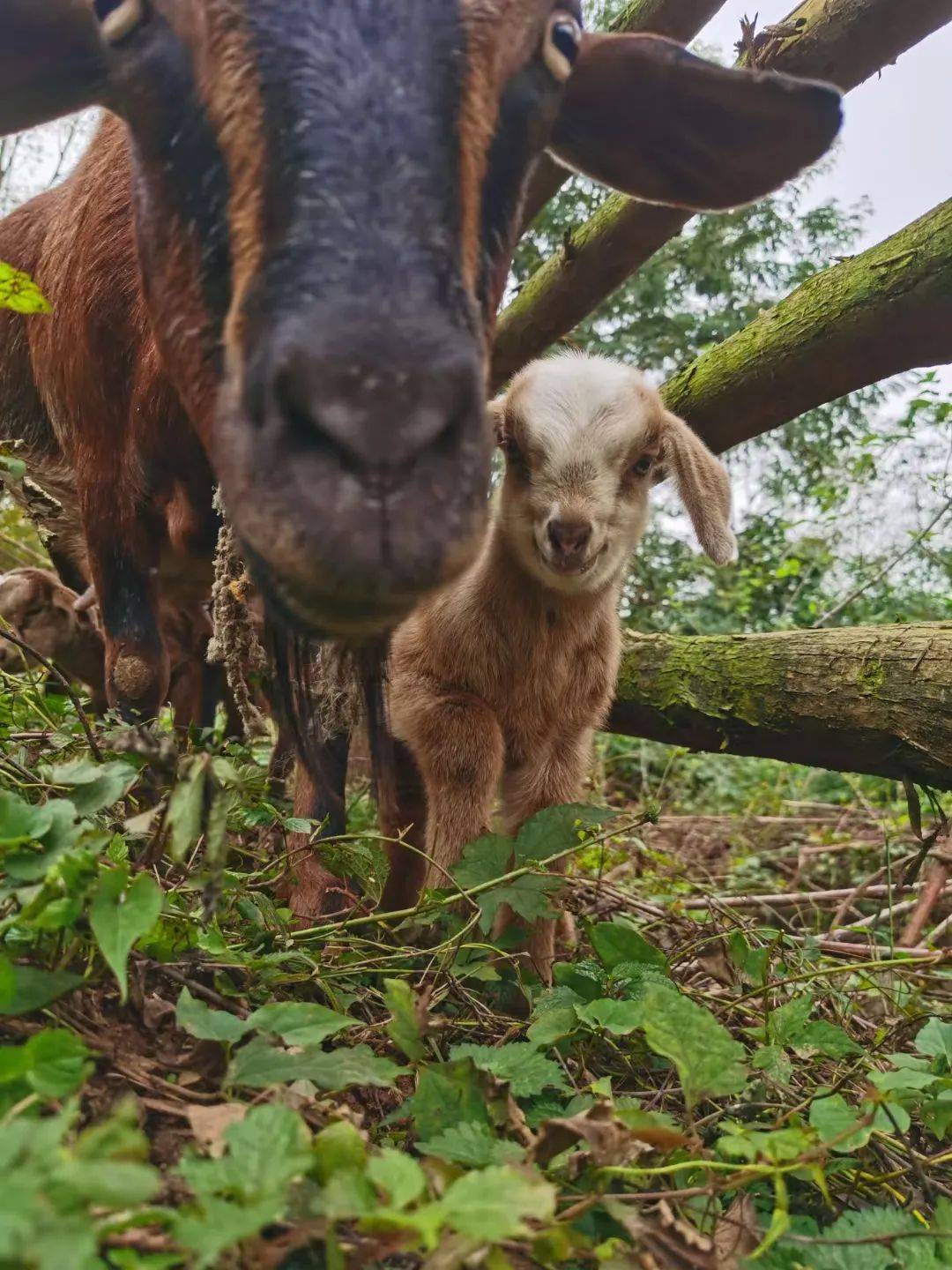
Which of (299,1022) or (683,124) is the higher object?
(683,124)

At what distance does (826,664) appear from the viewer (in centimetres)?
305

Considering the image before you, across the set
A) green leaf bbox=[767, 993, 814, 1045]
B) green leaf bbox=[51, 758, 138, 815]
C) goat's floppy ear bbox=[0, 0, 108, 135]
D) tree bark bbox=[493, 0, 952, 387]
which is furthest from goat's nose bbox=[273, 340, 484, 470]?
tree bark bbox=[493, 0, 952, 387]

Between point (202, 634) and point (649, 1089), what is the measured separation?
3.40 m

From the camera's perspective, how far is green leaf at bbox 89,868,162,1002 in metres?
1.22

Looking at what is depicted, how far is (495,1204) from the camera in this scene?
100 centimetres

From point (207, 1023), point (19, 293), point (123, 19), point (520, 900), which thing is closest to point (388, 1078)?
point (207, 1023)

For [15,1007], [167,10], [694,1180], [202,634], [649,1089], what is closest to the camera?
[15,1007]

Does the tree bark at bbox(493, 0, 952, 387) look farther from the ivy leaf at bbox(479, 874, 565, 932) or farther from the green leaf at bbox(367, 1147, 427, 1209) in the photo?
the green leaf at bbox(367, 1147, 427, 1209)

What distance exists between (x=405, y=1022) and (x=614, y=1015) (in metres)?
0.44

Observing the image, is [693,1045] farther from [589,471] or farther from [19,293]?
[19,293]

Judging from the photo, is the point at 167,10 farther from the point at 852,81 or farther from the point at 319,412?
the point at 852,81

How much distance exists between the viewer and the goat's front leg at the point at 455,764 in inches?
112

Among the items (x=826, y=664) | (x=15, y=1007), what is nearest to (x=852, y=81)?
(x=826, y=664)

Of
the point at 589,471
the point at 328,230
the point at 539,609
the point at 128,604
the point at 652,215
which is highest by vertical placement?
the point at 652,215
